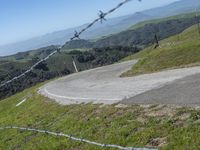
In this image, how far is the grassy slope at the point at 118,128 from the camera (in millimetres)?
11602

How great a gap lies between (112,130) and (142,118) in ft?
4.12

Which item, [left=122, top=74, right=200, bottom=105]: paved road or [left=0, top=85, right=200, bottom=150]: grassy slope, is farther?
[left=122, top=74, right=200, bottom=105]: paved road

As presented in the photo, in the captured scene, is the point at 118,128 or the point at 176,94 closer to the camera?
the point at 118,128

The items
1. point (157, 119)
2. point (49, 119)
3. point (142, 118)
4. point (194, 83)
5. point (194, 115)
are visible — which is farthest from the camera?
point (49, 119)

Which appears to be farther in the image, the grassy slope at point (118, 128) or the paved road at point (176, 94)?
the paved road at point (176, 94)

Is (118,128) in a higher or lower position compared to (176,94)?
lower

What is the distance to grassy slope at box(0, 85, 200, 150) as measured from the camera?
11.6 metres

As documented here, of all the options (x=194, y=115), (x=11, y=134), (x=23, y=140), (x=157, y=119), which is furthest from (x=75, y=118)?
(x=194, y=115)

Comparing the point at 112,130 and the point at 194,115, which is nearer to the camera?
the point at 194,115

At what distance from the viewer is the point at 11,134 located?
2203 centimetres

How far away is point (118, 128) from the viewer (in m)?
14.6

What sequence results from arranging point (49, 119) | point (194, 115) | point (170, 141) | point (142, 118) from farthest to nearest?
point (49, 119), point (142, 118), point (194, 115), point (170, 141)

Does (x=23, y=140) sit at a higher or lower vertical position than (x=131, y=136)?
lower

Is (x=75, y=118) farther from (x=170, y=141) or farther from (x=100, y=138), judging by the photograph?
(x=170, y=141)
